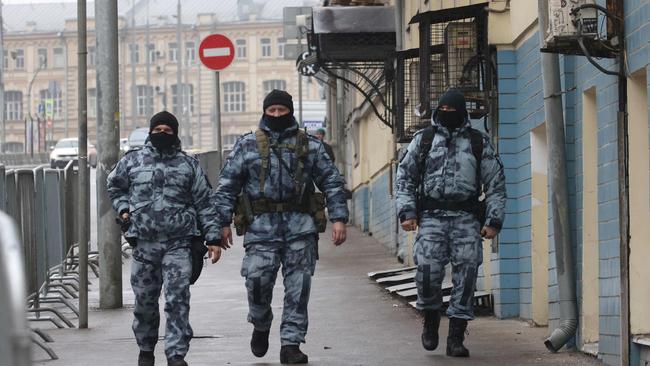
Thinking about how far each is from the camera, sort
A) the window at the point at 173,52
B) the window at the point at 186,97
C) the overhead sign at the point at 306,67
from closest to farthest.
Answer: the overhead sign at the point at 306,67
the window at the point at 186,97
the window at the point at 173,52

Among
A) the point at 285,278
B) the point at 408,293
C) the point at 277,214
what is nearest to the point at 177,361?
the point at 285,278

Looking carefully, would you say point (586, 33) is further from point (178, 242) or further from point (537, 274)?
point (537, 274)

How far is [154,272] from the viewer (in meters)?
9.09

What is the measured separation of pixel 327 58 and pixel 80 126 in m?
7.43

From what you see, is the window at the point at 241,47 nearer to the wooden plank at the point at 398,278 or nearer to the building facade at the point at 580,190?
the wooden plank at the point at 398,278

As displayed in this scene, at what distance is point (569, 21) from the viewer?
27.1 feet

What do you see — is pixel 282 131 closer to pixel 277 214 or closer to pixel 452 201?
pixel 277 214

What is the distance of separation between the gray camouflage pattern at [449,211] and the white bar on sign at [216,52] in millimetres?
16329

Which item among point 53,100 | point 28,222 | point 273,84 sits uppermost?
point 273,84

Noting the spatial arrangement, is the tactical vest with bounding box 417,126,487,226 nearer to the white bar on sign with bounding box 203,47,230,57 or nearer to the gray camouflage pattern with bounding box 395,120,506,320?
the gray camouflage pattern with bounding box 395,120,506,320

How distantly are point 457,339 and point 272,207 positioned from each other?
4.27 ft

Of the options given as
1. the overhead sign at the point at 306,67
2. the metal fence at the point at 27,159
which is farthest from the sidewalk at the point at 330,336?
the metal fence at the point at 27,159

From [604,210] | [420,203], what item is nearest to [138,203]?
[420,203]

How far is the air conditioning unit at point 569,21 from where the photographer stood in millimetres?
8133
